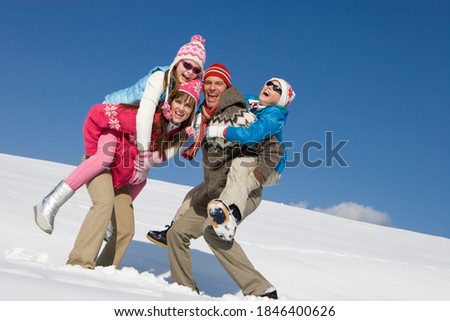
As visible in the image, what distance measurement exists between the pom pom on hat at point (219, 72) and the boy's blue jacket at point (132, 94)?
335mm

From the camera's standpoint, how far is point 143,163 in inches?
141

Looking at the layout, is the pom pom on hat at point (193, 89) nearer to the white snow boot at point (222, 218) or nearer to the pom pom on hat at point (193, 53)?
the pom pom on hat at point (193, 53)

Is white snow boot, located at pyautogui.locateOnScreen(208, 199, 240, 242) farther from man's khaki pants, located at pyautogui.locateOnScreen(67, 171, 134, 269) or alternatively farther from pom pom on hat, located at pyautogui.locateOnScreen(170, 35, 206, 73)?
pom pom on hat, located at pyautogui.locateOnScreen(170, 35, 206, 73)

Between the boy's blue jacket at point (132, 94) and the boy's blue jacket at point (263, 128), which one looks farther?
the boy's blue jacket at point (132, 94)

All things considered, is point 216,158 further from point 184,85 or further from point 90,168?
point 90,168

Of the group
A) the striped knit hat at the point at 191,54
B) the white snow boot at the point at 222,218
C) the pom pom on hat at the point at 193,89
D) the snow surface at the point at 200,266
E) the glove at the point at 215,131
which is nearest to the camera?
the snow surface at the point at 200,266

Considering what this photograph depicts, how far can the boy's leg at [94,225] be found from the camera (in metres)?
3.17

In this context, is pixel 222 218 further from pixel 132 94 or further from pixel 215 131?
pixel 132 94

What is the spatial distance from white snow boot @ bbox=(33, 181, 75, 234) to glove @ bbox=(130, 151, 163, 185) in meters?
0.53

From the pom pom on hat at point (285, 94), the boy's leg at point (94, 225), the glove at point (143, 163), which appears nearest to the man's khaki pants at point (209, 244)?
the glove at point (143, 163)

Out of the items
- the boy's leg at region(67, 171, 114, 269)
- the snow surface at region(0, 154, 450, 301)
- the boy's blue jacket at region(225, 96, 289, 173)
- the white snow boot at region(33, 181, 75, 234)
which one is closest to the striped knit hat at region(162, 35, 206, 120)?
the boy's blue jacket at region(225, 96, 289, 173)

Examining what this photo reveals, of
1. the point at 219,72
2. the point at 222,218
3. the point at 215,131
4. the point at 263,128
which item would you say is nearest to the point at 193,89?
the point at 219,72

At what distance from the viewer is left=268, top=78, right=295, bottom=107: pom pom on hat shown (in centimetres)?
349
